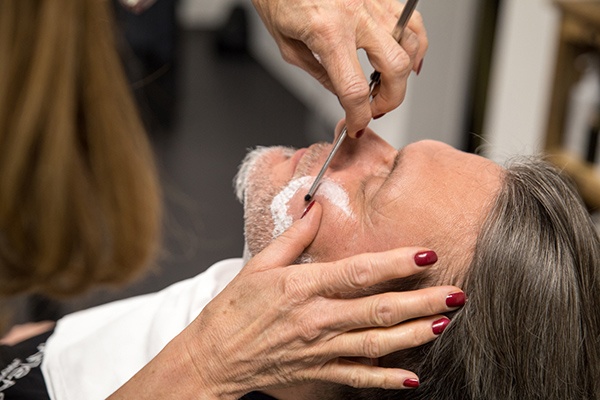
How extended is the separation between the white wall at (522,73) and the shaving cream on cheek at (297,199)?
5.93 feet

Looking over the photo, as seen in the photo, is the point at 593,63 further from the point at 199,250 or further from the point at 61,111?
the point at 61,111

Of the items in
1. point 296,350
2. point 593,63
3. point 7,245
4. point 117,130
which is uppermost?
point 593,63

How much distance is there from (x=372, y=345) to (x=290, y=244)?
21 centimetres

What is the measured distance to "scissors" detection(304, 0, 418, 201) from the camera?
1200 mm

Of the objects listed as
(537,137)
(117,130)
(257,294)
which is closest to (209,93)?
(537,137)

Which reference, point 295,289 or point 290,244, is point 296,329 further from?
point 290,244

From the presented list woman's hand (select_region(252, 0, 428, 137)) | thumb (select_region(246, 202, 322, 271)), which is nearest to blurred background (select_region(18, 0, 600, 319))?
woman's hand (select_region(252, 0, 428, 137))

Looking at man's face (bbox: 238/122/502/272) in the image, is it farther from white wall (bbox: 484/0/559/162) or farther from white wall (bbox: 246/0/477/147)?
white wall (bbox: 246/0/477/147)

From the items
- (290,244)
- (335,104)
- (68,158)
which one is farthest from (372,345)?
(335,104)

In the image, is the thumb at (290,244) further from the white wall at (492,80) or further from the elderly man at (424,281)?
the white wall at (492,80)

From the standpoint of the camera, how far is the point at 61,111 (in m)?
1.91

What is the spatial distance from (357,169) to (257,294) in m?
0.37

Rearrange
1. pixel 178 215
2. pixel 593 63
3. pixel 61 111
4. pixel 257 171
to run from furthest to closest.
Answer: pixel 178 215, pixel 593 63, pixel 61 111, pixel 257 171

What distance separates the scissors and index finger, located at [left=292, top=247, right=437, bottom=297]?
0.82ft
